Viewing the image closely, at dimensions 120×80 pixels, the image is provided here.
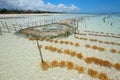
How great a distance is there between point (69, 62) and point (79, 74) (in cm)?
175

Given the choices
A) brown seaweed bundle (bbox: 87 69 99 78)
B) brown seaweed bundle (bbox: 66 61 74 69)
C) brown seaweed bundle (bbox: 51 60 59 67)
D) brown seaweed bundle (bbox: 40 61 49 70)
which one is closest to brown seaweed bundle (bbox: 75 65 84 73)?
brown seaweed bundle (bbox: 66 61 74 69)

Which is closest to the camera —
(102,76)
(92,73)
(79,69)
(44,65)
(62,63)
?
A: (102,76)

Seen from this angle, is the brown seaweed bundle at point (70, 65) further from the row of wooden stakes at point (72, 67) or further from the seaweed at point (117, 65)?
the seaweed at point (117, 65)

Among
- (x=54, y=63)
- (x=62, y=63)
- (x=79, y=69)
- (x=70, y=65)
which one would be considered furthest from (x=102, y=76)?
(x=54, y=63)

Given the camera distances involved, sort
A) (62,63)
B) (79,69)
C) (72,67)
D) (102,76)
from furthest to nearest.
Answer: (62,63)
(72,67)
(79,69)
(102,76)

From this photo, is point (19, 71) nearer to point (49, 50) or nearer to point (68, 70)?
point (68, 70)

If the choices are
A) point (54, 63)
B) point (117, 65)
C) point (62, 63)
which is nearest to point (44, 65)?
point (54, 63)

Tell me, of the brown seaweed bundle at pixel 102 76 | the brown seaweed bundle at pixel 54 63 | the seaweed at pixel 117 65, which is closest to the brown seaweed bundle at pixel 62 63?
the brown seaweed bundle at pixel 54 63

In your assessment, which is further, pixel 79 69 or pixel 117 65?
pixel 117 65

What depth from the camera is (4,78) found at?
7629 mm

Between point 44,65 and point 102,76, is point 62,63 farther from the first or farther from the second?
point 102,76

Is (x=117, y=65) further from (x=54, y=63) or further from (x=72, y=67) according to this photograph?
(x=54, y=63)

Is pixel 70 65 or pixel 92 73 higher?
pixel 70 65

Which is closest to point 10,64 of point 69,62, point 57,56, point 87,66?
point 57,56
